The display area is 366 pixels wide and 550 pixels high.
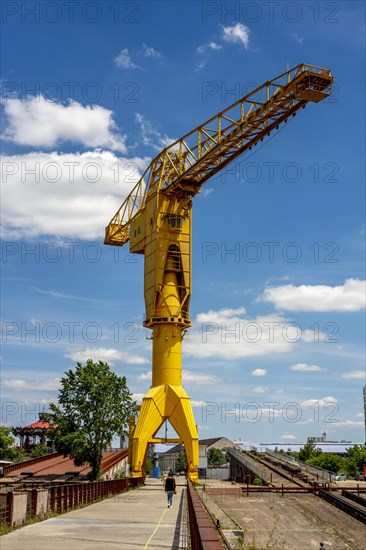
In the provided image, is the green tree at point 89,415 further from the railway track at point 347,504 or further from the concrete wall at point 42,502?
the concrete wall at point 42,502

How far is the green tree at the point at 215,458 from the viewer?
4585 inches

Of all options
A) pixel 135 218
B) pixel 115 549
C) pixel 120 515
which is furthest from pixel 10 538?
pixel 135 218

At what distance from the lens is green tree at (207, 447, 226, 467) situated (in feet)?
382

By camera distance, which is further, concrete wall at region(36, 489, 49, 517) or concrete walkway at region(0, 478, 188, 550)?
concrete wall at region(36, 489, 49, 517)

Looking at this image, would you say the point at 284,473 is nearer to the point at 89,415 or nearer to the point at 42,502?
the point at 89,415

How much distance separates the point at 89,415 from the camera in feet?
165

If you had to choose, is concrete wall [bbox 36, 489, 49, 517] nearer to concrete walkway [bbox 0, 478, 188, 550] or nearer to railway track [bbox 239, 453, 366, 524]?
concrete walkway [bbox 0, 478, 188, 550]

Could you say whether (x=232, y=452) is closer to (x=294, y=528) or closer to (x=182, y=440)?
(x=182, y=440)

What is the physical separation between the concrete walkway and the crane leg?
2215 centimetres

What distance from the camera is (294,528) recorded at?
30.3m

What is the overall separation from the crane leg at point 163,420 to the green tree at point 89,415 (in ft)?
20.4

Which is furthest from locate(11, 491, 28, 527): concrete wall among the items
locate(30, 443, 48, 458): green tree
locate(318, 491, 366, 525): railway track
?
locate(30, 443, 48, 458): green tree

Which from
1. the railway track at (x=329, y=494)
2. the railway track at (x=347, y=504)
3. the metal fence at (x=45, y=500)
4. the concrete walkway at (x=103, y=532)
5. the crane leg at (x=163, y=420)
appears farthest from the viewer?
the crane leg at (x=163, y=420)

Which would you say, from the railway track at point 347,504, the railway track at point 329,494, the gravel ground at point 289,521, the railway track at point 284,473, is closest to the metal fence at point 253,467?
the railway track at point 284,473
